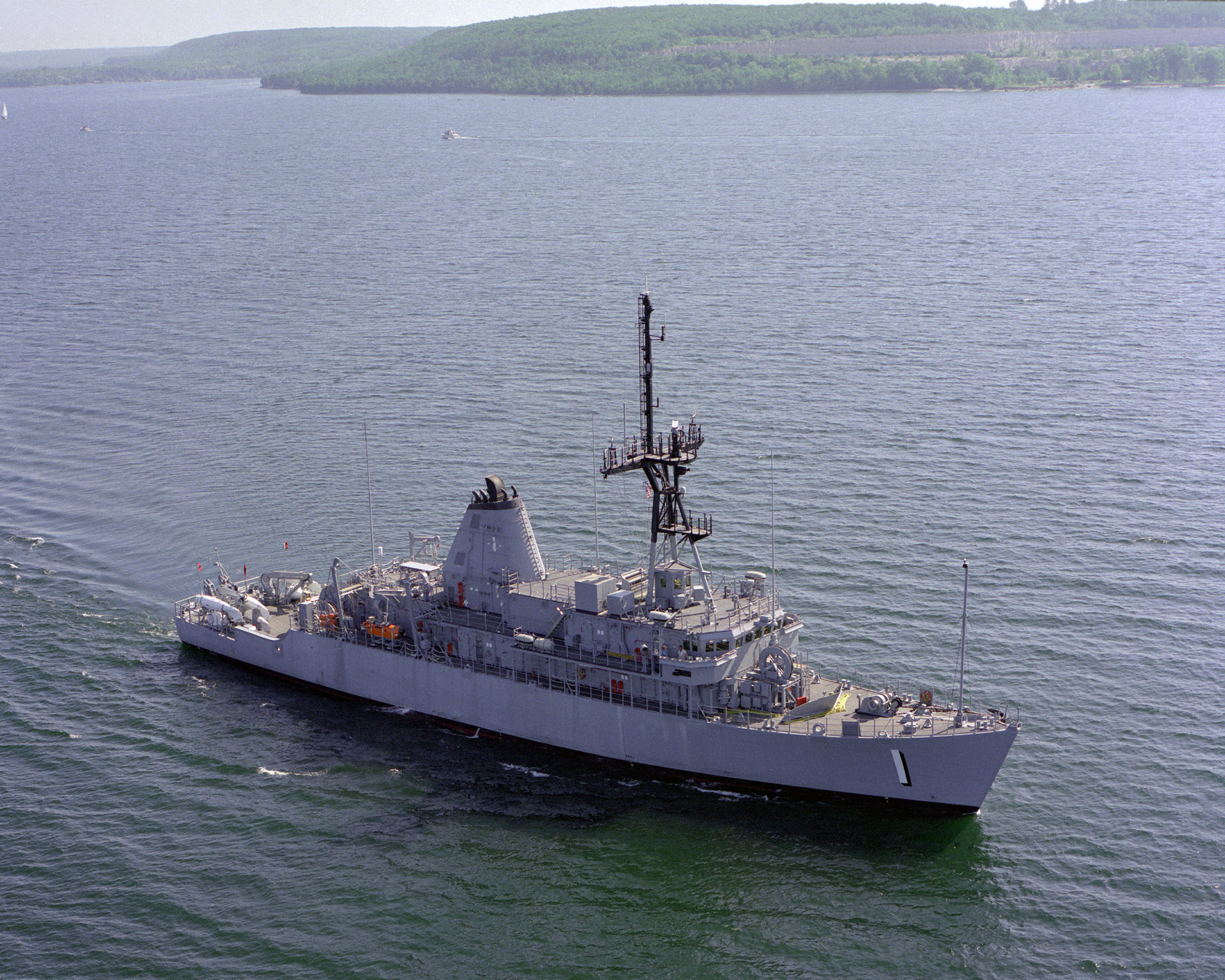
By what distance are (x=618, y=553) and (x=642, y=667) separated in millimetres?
14795

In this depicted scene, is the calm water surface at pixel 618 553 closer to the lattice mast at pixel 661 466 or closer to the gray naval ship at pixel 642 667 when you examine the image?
the gray naval ship at pixel 642 667

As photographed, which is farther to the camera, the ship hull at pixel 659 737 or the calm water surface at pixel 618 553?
the ship hull at pixel 659 737

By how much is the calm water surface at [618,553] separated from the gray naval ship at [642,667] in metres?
1.49

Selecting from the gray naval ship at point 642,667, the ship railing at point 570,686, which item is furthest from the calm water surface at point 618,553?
the ship railing at point 570,686

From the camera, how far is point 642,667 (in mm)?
45938

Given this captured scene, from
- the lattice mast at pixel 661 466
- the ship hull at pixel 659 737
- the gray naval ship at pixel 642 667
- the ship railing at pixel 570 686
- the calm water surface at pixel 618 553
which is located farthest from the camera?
the ship railing at pixel 570 686

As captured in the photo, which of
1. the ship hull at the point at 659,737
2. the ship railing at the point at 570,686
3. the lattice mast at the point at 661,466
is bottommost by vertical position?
the ship hull at the point at 659,737

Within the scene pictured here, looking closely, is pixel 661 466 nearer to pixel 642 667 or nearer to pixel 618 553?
pixel 642 667

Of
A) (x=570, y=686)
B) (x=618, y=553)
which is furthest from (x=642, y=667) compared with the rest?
(x=618, y=553)

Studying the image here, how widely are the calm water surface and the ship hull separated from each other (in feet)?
3.48

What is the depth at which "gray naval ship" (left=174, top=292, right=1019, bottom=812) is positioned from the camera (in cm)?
4297

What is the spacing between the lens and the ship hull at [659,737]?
42.0 metres

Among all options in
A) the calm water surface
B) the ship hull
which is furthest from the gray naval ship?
the calm water surface

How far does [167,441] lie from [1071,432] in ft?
189
